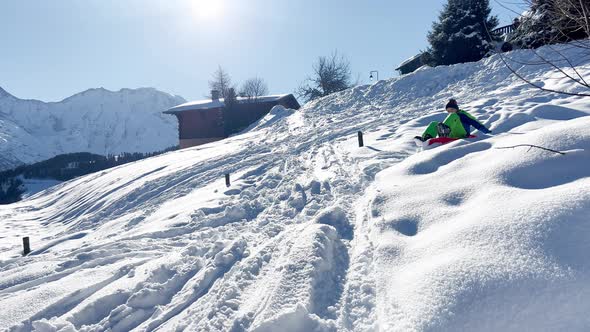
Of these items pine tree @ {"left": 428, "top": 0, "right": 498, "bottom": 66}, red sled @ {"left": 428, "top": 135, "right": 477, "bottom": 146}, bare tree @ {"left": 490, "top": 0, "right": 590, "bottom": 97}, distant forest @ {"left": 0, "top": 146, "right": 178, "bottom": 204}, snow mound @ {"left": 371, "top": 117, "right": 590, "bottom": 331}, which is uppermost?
pine tree @ {"left": 428, "top": 0, "right": 498, "bottom": 66}

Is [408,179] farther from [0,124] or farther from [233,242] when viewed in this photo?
[0,124]

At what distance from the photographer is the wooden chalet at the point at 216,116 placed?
32.0 metres

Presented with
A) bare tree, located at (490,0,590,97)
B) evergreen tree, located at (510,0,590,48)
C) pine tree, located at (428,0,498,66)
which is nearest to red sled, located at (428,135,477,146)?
bare tree, located at (490,0,590,97)

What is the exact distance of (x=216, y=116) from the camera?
33.3 metres

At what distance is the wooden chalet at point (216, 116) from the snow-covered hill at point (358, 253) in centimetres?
2366

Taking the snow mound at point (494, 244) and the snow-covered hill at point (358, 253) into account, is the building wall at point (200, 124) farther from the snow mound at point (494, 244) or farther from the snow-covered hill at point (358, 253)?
the snow mound at point (494, 244)

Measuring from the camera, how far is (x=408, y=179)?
5707mm

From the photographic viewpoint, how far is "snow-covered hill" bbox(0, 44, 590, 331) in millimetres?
2805

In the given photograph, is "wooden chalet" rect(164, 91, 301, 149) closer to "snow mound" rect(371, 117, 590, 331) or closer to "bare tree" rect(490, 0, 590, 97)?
"bare tree" rect(490, 0, 590, 97)

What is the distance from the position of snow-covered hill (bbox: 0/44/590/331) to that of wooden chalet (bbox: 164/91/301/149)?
2366 centimetres

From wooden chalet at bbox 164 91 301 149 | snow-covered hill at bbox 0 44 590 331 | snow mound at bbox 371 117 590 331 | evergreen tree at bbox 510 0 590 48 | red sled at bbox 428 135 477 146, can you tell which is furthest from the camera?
wooden chalet at bbox 164 91 301 149

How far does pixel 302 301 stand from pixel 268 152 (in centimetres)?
959

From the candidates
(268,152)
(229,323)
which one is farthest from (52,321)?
(268,152)

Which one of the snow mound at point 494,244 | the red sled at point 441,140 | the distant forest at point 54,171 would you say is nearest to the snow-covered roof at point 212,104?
the distant forest at point 54,171
